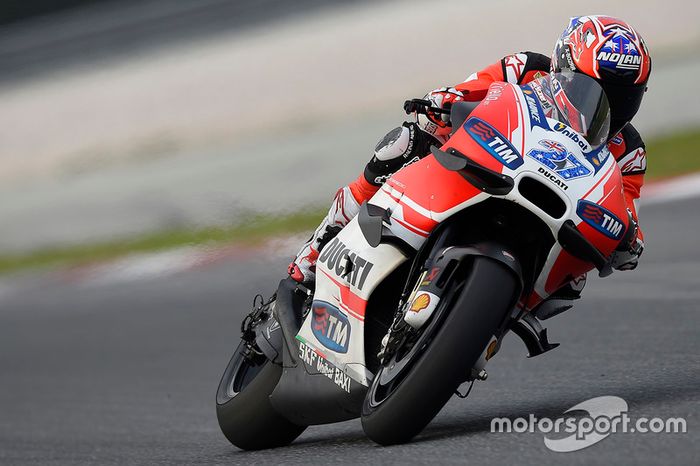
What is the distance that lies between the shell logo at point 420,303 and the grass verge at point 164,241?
4.20 metres

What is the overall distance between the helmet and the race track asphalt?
1021 millimetres

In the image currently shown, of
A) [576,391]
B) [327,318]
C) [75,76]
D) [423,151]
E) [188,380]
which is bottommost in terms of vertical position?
[75,76]

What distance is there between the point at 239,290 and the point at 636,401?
4.67m

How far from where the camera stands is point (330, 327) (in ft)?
14.3

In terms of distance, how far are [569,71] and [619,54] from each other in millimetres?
169

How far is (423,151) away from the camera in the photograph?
4.54m

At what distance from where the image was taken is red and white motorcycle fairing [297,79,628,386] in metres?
3.86

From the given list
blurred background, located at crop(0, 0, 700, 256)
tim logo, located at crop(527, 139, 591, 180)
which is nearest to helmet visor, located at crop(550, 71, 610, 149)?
tim logo, located at crop(527, 139, 591, 180)

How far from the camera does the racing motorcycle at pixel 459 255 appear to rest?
149 inches

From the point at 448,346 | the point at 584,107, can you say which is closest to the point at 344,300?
the point at 448,346

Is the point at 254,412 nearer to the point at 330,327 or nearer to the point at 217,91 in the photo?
the point at 330,327

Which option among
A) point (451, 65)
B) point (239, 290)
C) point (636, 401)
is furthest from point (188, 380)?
point (451, 65)

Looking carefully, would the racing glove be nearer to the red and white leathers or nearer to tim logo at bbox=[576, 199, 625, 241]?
the red and white leathers

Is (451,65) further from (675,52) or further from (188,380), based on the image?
(188,380)
